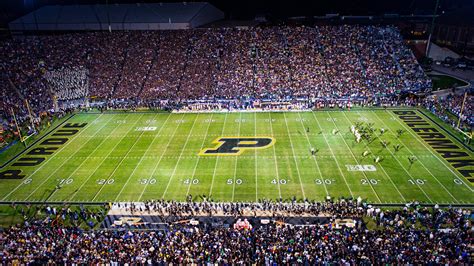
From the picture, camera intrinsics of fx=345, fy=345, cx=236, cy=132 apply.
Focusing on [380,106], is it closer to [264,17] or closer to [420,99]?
[420,99]

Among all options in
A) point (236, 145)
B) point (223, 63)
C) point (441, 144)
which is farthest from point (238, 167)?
point (223, 63)

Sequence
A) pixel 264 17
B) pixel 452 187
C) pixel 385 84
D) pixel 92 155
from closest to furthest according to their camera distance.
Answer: pixel 452 187 → pixel 92 155 → pixel 385 84 → pixel 264 17

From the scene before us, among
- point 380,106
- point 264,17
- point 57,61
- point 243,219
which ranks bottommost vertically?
point 243,219

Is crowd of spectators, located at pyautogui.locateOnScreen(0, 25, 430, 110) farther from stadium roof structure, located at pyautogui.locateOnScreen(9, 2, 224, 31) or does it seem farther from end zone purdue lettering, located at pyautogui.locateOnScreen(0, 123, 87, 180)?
end zone purdue lettering, located at pyautogui.locateOnScreen(0, 123, 87, 180)

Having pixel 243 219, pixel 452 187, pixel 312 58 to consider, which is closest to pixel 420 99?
pixel 312 58

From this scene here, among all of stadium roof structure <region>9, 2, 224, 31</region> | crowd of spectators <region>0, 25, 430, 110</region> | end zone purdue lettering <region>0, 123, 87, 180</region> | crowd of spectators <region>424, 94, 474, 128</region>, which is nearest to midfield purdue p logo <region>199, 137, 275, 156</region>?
crowd of spectators <region>0, 25, 430, 110</region>
